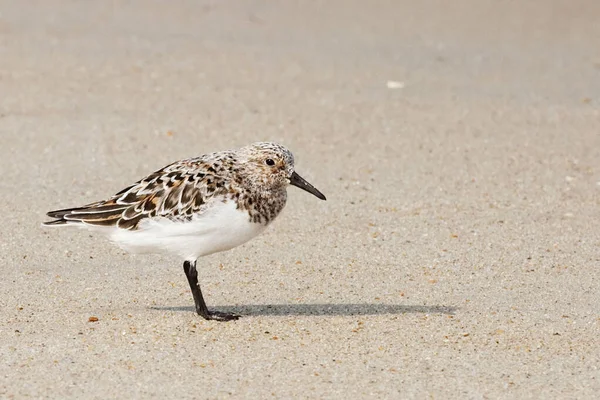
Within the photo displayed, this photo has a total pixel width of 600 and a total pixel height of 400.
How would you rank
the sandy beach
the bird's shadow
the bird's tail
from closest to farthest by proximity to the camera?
1. the sandy beach
2. the bird's tail
3. the bird's shadow

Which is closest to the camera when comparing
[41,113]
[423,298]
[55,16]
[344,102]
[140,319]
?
[140,319]

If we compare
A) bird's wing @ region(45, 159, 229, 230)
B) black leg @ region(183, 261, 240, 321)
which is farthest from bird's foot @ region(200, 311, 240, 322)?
bird's wing @ region(45, 159, 229, 230)

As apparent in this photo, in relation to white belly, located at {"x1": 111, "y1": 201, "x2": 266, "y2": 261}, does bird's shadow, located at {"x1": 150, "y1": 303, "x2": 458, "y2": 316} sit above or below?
below

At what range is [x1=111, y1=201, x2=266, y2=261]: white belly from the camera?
18.8 ft

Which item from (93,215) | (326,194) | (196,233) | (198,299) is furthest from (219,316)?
(326,194)

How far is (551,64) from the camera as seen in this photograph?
12219 mm

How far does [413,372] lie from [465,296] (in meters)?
1.30

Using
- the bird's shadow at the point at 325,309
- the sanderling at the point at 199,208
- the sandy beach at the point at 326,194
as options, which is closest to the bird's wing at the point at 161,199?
the sanderling at the point at 199,208

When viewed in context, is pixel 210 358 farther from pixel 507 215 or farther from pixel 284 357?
pixel 507 215

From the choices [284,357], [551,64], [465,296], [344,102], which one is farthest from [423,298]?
[551,64]

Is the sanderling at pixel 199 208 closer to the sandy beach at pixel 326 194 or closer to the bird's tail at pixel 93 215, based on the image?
the bird's tail at pixel 93 215

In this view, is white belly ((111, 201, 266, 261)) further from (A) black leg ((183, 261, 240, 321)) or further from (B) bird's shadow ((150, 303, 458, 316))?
(B) bird's shadow ((150, 303, 458, 316))

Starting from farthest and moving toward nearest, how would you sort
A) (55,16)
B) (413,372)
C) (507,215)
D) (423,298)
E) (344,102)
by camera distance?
(55,16), (344,102), (507,215), (423,298), (413,372)

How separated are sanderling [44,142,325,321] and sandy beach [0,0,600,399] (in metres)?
0.48
